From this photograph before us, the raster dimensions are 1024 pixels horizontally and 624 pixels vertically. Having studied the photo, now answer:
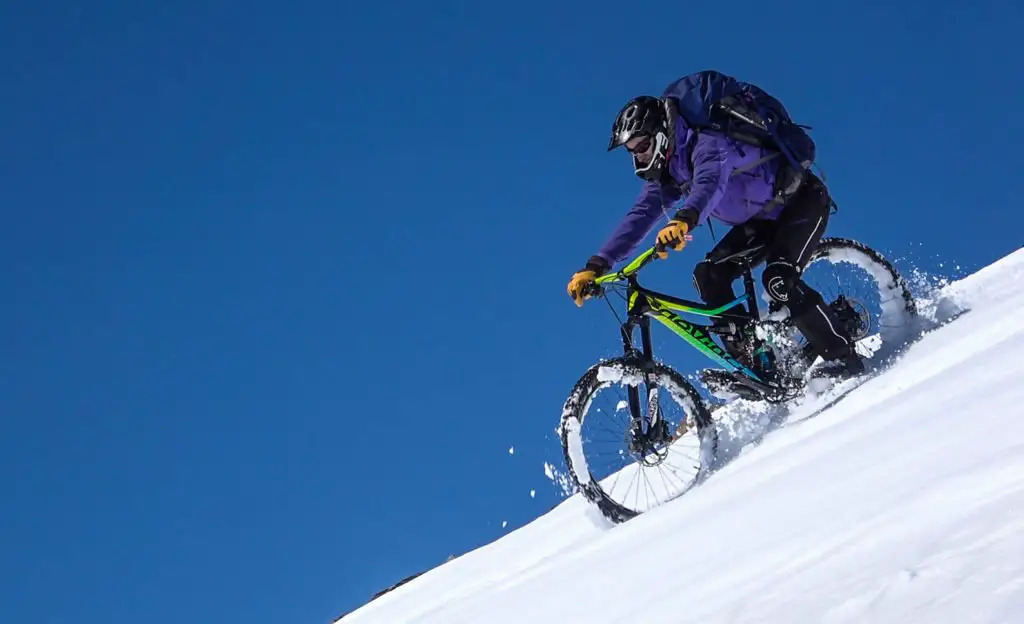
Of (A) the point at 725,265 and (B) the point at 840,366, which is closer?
(B) the point at 840,366

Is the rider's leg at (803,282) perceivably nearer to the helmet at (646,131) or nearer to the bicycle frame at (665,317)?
Answer: the bicycle frame at (665,317)

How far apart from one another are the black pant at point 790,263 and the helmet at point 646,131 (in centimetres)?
85

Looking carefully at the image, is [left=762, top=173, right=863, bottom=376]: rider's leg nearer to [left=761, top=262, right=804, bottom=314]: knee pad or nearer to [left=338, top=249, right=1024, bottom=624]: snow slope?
[left=761, top=262, right=804, bottom=314]: knee pad

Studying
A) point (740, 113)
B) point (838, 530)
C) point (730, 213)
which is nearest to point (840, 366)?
point (730, 213)

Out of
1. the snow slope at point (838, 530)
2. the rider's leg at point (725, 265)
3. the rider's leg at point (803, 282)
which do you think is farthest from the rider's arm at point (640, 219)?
the snow slope at point (838, 530)

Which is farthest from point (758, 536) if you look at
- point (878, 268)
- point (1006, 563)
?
point (878, 268)

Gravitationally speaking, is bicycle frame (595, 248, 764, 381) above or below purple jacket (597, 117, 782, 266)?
below

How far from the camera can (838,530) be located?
3.09m

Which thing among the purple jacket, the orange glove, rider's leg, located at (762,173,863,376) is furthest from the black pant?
the orange glove

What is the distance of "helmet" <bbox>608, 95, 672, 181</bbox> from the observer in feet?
22.0

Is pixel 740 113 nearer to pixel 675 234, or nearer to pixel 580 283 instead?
pixel 675 234

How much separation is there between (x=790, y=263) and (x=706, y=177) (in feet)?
3.42

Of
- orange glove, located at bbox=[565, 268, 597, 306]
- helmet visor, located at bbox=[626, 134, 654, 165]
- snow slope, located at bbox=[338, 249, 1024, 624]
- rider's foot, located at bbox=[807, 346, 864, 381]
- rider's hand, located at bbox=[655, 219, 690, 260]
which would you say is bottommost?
snow slope, located at bbox=[338, 249, 1024, 624]

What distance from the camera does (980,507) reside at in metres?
2.51
